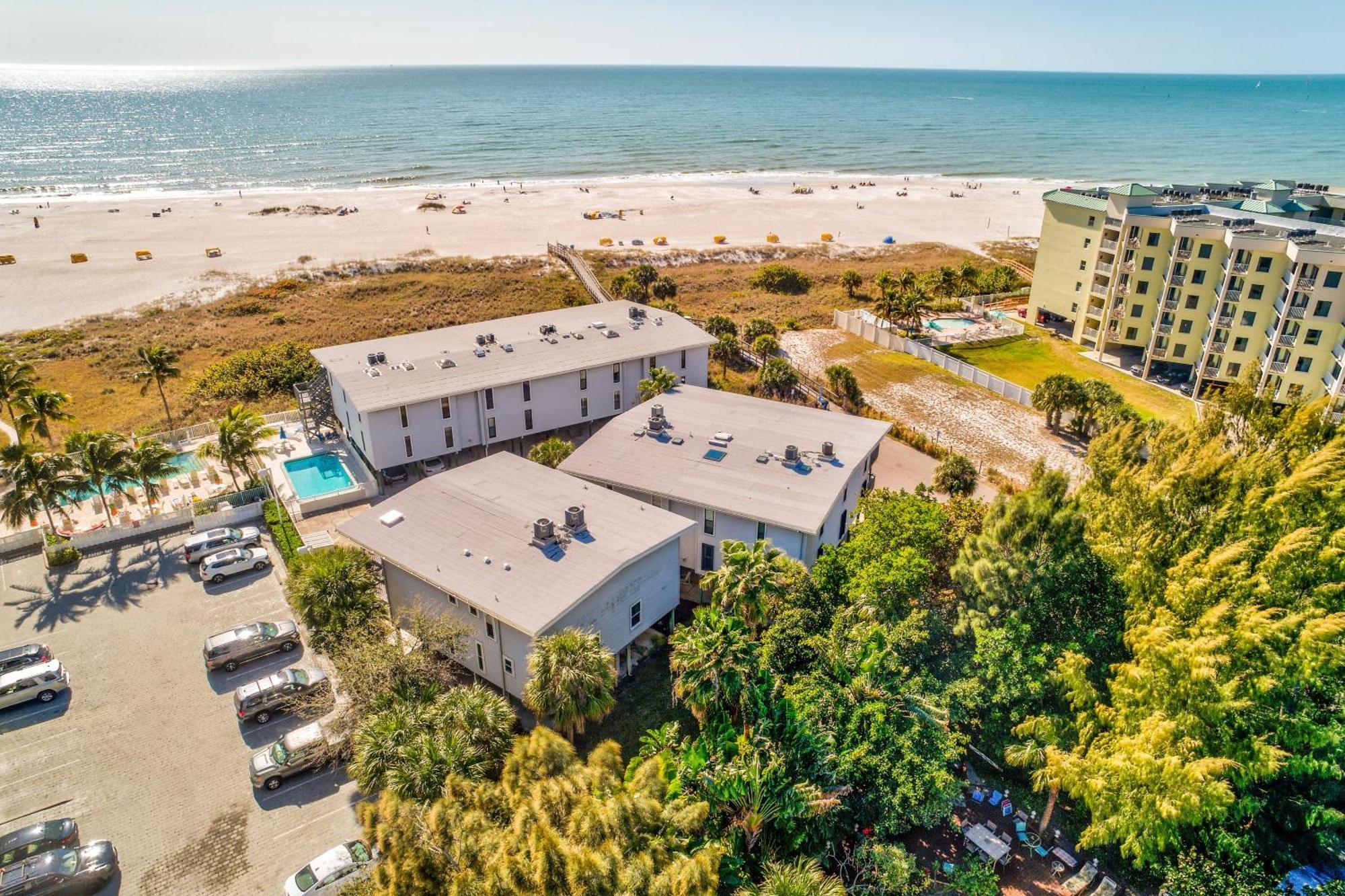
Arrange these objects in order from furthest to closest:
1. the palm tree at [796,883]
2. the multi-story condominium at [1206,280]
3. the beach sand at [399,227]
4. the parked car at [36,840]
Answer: the beach sand at [399,227] → the multi-story condominium at [1206,280] → the parked car at [36,840] → the palm tree at [796,883]

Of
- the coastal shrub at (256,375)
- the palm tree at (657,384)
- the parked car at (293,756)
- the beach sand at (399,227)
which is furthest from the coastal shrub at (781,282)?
the parked car at (293,756)

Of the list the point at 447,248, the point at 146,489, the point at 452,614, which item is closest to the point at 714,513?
the point at 452,614

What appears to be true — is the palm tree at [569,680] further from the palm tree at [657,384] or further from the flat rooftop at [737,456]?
the palm tree at [657,384]

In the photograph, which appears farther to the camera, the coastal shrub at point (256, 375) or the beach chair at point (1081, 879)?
the coastal shrub at point (256, 375)

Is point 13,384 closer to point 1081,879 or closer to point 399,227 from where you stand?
point 1081,879

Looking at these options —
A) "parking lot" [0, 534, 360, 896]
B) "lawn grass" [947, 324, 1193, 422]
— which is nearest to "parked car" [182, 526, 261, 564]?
"parking lot" [0, 534, 360, 896]

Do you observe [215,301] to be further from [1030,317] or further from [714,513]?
[1030,317]
